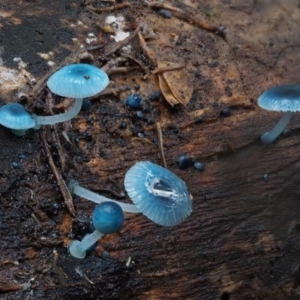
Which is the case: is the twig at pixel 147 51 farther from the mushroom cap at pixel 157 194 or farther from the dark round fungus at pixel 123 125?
the mushroom cap at pixel 157 194

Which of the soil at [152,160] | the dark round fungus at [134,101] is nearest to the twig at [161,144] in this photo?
the soil at [152,160]

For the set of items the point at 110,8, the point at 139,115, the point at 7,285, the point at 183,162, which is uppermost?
the point at 110,8

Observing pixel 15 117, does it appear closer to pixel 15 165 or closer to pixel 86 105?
pixel 15 165

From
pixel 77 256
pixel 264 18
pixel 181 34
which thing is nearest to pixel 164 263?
pixel 77 256

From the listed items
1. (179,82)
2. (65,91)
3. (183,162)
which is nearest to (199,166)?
(183,162)

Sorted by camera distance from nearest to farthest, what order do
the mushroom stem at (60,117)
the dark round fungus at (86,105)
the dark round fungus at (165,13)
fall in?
the mushroom stem at (60,117) → the dark round fungus at (86,105) → the dark round fungus at (165,13)

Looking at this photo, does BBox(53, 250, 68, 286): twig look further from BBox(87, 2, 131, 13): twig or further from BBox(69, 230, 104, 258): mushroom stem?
BBox(87, 2, 131, 13): twig

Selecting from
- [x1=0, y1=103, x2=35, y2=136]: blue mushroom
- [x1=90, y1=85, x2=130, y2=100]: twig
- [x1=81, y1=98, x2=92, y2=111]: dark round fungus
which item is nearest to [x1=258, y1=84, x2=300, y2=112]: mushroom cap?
[x1=90, y1=85, x2=130, y2=100]: twig
